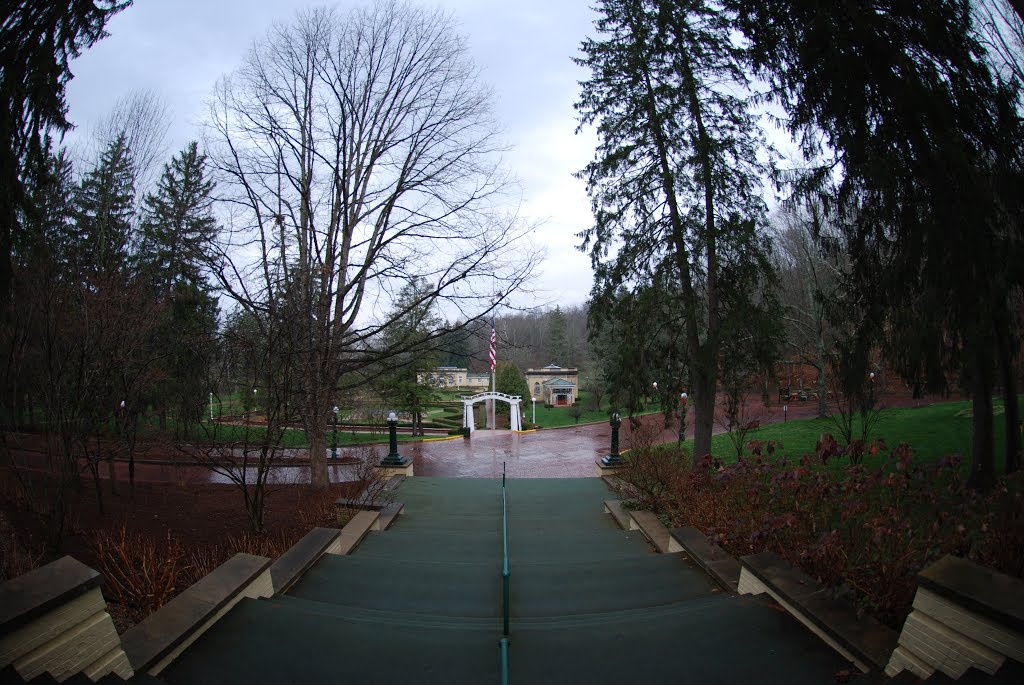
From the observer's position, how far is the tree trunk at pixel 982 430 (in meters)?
9.34

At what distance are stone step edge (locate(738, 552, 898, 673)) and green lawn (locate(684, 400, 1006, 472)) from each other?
32.6 ft

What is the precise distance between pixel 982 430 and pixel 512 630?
10.1 meters

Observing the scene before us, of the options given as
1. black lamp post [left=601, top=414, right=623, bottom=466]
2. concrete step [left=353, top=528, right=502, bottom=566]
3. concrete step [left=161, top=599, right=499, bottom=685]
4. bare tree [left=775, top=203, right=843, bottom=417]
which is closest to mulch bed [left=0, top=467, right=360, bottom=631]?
concrete step [left=353, top=528, right=502, bottom=566]

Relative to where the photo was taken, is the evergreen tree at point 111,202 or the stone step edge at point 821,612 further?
the evergreen tree at point 111,202

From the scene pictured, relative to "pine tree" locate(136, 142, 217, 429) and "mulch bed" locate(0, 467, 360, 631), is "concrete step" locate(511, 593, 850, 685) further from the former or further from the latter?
"pine tree" locate(136, 142, 217, 429)

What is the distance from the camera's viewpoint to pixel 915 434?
16.2 meters

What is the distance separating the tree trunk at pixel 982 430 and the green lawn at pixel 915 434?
1.93 metres

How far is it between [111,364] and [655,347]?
9.93m

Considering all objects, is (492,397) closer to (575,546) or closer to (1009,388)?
(1009,388)

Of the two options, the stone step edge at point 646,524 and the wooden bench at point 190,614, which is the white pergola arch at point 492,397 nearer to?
the stone step edge at point 646,524

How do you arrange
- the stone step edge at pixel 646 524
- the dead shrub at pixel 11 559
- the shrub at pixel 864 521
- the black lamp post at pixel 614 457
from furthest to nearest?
the black lamp post at pixel 614 457 < the stone step edge at pixel 646 524 < the dead shrub at pixel 11 559 < the shrub at pixel 864 521

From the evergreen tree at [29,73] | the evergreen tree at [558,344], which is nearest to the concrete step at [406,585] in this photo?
the evergreen tree at [29,73]

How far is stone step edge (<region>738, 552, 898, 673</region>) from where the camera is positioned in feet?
9.59

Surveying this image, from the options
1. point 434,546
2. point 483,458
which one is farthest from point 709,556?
point 483,458
